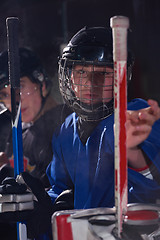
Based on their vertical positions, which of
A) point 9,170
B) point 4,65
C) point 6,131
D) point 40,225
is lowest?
point 40,225

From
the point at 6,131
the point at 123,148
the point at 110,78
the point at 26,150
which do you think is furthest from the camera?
the point at 26,150

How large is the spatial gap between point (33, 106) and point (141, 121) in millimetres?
961

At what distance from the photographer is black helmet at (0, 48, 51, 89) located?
154 cm

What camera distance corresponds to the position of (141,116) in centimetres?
75

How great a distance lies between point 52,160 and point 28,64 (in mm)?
551

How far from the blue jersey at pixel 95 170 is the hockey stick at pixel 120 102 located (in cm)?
22

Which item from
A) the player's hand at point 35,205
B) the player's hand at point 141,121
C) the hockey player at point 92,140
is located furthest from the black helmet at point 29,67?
the player's hand at point 141,121

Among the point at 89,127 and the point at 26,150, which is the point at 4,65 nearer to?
the point at 26,150

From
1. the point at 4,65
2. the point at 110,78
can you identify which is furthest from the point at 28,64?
the point at 110,78

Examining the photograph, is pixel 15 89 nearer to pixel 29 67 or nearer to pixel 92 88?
pixel 92 88

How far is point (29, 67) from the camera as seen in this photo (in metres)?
1.63

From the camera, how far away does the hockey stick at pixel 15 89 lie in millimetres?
1014

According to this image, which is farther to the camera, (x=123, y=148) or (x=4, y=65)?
(x=4, y=65)

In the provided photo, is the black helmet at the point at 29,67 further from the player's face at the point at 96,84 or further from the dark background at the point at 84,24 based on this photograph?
the player's face at the point at 96,84
